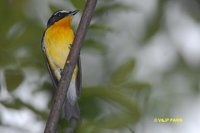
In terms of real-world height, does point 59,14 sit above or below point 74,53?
below

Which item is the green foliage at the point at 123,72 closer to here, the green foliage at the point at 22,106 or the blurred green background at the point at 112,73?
the blurred green background at the point at 112,73

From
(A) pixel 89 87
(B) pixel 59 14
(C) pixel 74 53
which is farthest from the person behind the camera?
(B) pixel 59 14

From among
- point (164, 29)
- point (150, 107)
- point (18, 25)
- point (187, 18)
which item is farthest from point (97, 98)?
point (187, 18)

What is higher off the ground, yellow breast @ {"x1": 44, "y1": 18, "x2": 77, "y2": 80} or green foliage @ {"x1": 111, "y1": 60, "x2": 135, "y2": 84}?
green foliage @ {"x1": 111, "y1": 60, "x2": 135, "y2": 84}

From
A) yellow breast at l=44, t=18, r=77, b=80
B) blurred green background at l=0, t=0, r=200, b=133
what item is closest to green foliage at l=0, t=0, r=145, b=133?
blurred green background at l=0, t=0, r=200, b=133

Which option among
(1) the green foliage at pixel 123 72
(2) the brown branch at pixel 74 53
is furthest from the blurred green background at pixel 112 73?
(2) the brown branch at pixel 74 53

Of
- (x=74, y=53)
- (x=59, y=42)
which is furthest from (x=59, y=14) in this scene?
(x=74, y=53)

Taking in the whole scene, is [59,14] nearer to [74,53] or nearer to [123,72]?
[123,72]

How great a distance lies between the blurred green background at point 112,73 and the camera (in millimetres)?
1544

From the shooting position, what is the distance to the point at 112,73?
1.67 m

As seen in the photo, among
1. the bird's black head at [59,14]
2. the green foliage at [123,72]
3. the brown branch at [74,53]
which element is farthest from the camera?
the bird's black head at [59,14]

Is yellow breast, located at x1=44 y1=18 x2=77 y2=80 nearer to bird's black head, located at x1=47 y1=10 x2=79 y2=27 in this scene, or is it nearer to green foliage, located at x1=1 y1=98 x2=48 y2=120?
bird's black head, located at x1=47 y1=10 x2=79 y2=27

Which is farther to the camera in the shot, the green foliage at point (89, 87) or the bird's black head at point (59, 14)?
the bird's black head at point (59, 14)

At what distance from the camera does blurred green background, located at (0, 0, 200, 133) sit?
5.07ft
